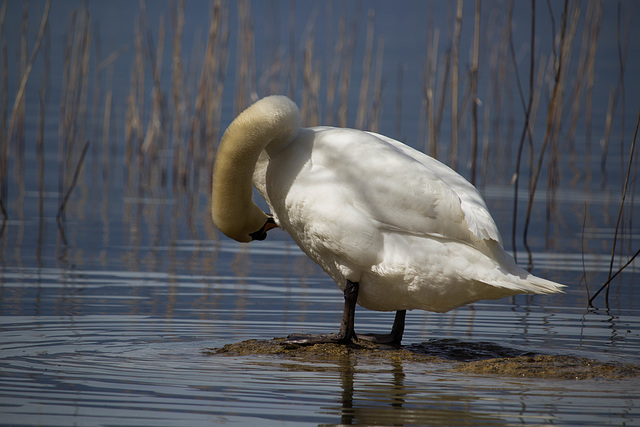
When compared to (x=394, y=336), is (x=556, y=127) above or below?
above

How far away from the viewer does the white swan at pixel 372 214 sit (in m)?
4.66

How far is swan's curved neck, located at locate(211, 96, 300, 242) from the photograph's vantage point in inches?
194

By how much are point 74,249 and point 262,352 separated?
13.4ft

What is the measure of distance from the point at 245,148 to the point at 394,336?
1.25 meters

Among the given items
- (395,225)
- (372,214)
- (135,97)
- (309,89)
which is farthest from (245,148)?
(135,97)

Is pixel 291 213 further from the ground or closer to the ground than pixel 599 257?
further from the ground

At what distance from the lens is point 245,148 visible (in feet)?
16.3

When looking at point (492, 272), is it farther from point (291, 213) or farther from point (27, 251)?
point (27, 251)

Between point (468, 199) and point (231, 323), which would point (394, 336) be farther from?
point (231, 323)

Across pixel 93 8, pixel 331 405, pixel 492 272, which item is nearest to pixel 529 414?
pixel 331 405

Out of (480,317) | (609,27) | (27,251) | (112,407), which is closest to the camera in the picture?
(112,407)

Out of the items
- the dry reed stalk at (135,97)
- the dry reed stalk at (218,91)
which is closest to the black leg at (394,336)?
the dry reed stalk at (218,91)

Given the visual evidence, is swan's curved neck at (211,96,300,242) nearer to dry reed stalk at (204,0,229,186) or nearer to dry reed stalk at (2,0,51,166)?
dry reed stalk at (2,0,51,166)

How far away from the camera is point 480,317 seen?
6.05 meters
